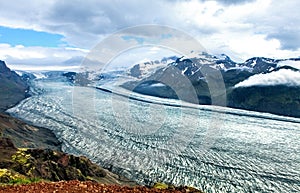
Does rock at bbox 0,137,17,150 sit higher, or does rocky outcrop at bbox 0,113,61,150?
rock at bbox 0,137,17,150

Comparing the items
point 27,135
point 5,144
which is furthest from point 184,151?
point 27,135

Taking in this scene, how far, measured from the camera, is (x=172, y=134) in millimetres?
133750

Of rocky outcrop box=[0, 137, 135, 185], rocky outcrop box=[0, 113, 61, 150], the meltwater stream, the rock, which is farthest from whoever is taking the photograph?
rocky outcrop box=[0, 113, 61, 150]

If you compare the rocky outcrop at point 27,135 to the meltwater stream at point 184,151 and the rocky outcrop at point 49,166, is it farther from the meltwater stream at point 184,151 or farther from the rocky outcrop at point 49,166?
the rocky outcrop at point 49,166

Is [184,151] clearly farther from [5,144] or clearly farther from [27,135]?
[27,135]

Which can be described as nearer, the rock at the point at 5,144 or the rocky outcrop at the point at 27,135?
the rock at the point at 5,144

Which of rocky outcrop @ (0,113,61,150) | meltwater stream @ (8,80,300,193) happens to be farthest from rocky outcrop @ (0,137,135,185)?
rocky outcrop @ (0,113,61,150)

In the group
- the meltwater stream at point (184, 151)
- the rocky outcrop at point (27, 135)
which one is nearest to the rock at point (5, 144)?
the meltwater stream at point (184, 151)

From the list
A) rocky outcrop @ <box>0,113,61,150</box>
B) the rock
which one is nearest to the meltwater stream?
rocky outcrop @ <box>0,113,61,150</box>

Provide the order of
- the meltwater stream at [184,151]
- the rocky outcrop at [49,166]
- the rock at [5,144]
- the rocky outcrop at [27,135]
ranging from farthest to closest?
the rocky outcrop at [27,135], the meltwater stream at [184,151], the rock at [5,144], the rocky outcrop at [49,166]

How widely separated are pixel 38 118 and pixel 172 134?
2907 inches

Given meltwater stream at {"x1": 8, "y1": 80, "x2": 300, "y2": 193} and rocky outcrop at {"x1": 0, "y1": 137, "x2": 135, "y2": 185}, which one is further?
meltwater stream at {"x1": 8, "y1": 80, "x2": 300, "y2": 193}

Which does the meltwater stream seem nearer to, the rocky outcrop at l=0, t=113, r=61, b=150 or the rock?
the rocky outcrop at l=0, t=113, r=61, b=150

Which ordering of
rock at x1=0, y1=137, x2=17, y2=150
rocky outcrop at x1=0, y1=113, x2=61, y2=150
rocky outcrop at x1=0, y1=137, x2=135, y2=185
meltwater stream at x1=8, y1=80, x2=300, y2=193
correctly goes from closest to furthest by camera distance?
rocky outcrop at x1=0, y1=137, x2=135, y2=185 < rock at x1=0, y1=137, x2=17, y2=150 < meltwater stream at x1=8, y1=80, x2=300, y2=193 < rocky outcrop at x1=0, y1=113, x2=61, y2=150
